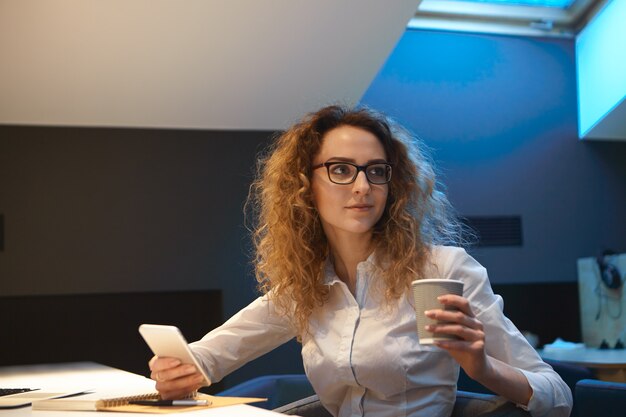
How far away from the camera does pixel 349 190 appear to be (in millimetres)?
2086

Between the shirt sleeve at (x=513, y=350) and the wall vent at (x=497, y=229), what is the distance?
3136mm

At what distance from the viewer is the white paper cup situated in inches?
57.1

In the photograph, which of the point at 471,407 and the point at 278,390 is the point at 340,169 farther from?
the point at 278,390

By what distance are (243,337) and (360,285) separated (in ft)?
1.22

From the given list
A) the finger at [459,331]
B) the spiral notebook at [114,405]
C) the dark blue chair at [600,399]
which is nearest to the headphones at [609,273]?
the dark blue chair at [600,399]

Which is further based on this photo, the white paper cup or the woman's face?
the woman's face

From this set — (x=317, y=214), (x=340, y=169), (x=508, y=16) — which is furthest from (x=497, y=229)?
(x=340, y=169)

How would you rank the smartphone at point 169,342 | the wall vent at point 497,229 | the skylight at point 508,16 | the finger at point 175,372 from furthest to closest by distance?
the skylight at point 508,16 < the wall vent at point 497,229 < the finger at point 175,372 < the smartphone at point 169,342

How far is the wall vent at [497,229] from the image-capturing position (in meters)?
5.04

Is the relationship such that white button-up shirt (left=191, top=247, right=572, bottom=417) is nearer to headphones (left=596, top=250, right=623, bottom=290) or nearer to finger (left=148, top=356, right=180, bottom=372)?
finger (left=148, top=356, right=180, bottom=372)

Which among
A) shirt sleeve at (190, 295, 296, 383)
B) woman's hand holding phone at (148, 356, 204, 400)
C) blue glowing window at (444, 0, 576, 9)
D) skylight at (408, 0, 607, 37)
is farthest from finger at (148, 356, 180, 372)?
blue glowing window at (444, 0, 576, 9)

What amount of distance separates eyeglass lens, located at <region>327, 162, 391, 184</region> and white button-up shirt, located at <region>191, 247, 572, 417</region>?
22cm

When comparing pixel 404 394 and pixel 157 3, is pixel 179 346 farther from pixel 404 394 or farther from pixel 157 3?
pixel 157 3

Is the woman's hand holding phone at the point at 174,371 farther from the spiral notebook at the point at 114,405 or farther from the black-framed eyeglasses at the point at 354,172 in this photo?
the black-framed eyeglasses at the point at 354,172
